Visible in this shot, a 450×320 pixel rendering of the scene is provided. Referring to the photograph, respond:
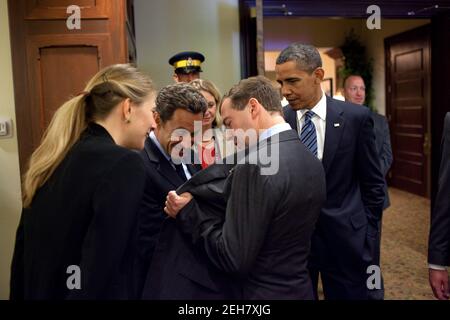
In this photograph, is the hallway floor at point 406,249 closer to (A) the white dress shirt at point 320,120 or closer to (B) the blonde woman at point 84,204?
(A) the white dress shirt at point 320,120

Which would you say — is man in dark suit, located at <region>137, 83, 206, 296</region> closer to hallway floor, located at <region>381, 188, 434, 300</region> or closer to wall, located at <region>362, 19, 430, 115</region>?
hallway floor, located at <region>381, 188, 434, 300</region>

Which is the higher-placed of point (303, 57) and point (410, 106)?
point (303, 57)

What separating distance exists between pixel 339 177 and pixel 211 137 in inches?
23.8

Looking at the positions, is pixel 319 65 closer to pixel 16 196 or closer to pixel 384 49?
pixel 16 196

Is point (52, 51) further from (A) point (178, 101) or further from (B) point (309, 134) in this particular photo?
(B) point (309, 134)

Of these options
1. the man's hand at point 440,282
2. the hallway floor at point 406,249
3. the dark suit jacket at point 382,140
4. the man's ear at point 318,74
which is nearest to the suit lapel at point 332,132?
the man's ear at point 318,74

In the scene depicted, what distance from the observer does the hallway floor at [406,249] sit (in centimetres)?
322

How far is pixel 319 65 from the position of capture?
1.92m

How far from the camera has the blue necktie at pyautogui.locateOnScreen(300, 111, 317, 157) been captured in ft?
6.32

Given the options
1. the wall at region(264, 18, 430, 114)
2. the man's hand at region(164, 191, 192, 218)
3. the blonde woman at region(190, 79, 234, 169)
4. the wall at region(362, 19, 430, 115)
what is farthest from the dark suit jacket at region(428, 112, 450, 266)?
the wall at region(362, 19, 430, 115)

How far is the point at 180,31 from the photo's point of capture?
3877 millimetres

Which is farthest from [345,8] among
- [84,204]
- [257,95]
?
[84,204]

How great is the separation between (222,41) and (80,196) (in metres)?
3.11
